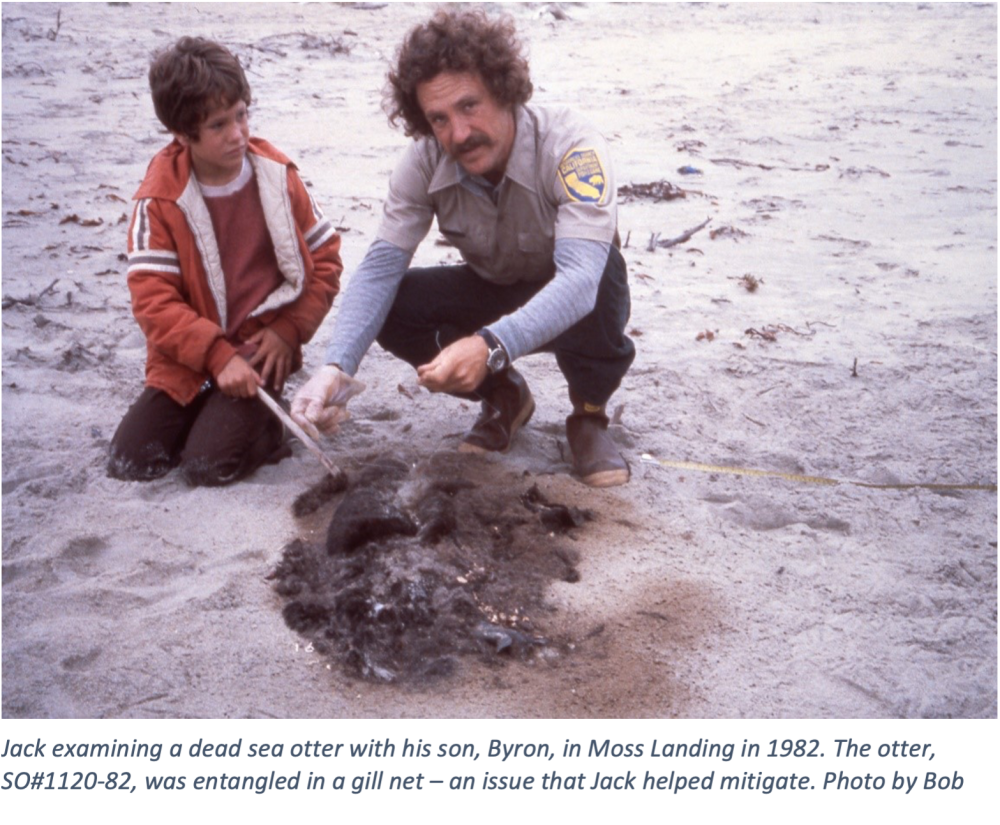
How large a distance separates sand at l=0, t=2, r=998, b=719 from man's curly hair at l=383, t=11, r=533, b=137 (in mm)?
1104

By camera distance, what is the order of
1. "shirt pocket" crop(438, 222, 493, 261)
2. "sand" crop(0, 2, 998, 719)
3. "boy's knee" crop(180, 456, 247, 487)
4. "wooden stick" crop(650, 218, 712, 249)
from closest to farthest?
"sand" crop(0, 2, 998, 719), "shirt pocket" crop(438, 222, 493, 261), "boy's knee" crop(180, 456, 247, 487), "wooden stick" crop(650, 218, 712, 249)

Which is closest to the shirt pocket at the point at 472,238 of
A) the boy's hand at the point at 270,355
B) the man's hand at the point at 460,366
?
the man's hand at the point at 460,366

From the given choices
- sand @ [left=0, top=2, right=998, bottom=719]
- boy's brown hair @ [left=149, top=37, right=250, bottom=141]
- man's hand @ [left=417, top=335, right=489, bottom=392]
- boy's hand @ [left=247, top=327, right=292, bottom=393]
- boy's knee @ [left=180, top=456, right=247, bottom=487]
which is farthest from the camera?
boy's hand @ [left=247, top=327, right=292, bottom=393]

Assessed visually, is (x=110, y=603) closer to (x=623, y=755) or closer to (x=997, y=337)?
(x=623, y=755)

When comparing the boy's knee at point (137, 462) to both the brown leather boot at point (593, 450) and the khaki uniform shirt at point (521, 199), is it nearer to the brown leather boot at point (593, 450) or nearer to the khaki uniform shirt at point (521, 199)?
the khaki uniform shirt at point (521, 199)

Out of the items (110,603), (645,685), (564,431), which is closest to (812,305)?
(564,431)

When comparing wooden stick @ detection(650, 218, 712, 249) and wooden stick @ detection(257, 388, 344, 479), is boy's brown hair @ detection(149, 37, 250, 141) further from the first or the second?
wooden stick @ detection(650, 218, 712, 249)

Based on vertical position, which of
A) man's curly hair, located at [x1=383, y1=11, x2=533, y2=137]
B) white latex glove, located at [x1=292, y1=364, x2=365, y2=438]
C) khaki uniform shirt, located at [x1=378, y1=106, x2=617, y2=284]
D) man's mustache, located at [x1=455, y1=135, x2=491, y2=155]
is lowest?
white latex glove, located at [x1=292, y1=364, x2=365, y2=438]

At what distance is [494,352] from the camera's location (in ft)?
7.62

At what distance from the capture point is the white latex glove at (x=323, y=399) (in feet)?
8.23

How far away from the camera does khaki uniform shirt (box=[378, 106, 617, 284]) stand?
2.53 meters

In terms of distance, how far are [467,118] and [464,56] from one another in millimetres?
150

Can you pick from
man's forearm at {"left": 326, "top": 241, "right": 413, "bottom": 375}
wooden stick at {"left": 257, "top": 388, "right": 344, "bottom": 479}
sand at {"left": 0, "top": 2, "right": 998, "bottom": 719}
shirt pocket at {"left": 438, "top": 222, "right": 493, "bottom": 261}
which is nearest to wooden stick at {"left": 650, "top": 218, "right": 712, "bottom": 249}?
sand at {"left": 0, "top": 2, "right": 998, "bottom": 719}

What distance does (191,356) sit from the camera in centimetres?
281
